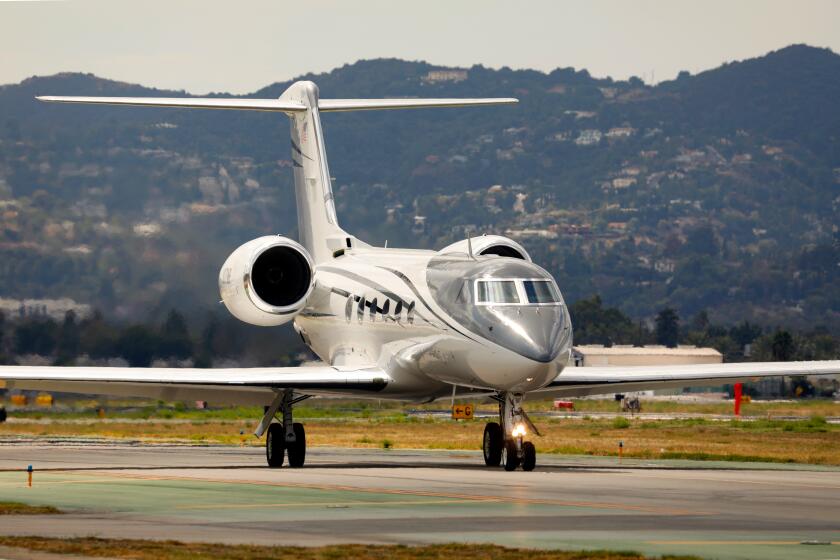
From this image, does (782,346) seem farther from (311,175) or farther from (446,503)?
(446,503)

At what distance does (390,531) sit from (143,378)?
1232cm

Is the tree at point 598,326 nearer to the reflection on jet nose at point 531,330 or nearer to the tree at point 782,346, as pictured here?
the tree at point 782,346

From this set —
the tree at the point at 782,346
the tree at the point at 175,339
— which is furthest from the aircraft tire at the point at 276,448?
the tree at the point at 782,346

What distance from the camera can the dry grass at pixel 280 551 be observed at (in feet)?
47.7

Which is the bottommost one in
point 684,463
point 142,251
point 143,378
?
point 684,463

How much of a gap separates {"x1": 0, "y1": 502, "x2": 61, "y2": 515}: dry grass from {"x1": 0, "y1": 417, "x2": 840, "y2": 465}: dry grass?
17370 millimetres

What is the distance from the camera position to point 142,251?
164ft

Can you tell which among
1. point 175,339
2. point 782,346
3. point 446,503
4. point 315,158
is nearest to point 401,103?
point 315,158

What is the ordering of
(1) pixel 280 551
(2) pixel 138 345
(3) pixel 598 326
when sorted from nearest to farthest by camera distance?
(1) pixel 280 551 < (2) pixel 138 345 < (3) pixel 598 326

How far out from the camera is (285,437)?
29.9 m

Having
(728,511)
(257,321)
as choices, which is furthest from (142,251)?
(728,511)

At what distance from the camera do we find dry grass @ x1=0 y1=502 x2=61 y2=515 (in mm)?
18641

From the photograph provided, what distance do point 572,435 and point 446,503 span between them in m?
25.0

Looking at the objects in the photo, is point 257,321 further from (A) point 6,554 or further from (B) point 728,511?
(A) point 6,554
